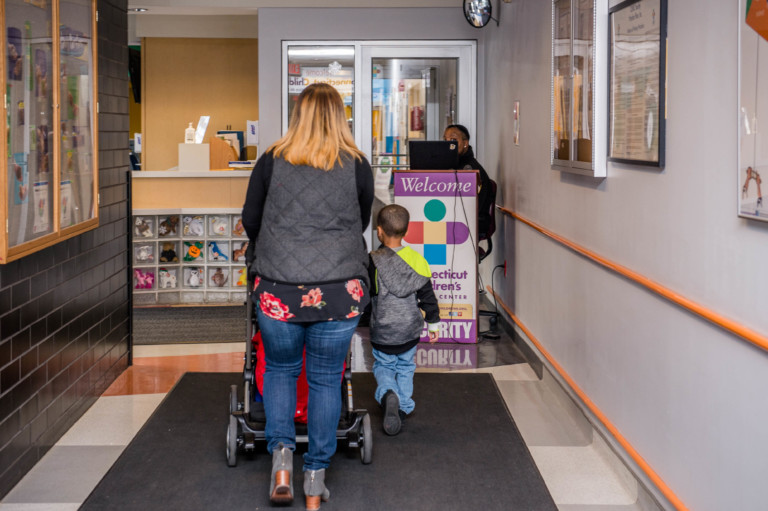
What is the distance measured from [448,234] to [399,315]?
6.17 ft

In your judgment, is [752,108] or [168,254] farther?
[168,254]

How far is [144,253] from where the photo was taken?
24.3ft

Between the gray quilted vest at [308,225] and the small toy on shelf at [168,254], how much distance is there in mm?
4563

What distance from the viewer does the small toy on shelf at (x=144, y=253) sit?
292 inches

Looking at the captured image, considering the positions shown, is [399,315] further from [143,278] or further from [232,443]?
[143,278]

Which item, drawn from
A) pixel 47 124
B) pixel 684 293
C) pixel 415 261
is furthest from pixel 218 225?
pixel 684 293

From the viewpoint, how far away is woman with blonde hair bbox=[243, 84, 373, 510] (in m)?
3.03

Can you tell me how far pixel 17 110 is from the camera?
3.23m

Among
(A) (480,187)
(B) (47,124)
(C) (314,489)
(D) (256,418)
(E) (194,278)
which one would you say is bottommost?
(C) (314,489)

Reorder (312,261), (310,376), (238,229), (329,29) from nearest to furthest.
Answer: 1. (312,261)
2. (310,376)
3. (238,229)
4. (329,29)

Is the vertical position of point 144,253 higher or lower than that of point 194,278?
higher

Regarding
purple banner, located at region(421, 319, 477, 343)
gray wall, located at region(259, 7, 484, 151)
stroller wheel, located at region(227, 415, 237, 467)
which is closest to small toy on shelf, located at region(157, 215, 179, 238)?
gray wall, located at region(259, 7, 484, 151)

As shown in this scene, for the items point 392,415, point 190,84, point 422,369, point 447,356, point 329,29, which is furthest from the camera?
point 190,84

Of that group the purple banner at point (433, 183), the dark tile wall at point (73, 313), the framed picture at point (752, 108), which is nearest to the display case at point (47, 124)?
the dark tile wall at point (73, 313)
